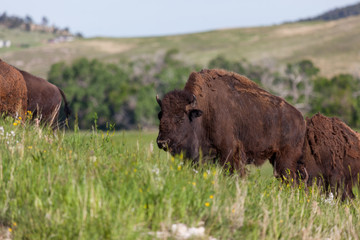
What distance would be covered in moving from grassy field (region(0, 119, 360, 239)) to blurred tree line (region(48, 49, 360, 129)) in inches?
2458

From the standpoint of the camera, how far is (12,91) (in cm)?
1071

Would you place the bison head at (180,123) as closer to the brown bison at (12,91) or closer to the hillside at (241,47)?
the brown bison at (12,91)

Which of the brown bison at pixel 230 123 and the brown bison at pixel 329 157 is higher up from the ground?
the brown bison at pixel 230 123

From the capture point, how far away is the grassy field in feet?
15.3

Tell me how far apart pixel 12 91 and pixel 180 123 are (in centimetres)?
413

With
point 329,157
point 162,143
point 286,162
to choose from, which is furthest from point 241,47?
point 162,143

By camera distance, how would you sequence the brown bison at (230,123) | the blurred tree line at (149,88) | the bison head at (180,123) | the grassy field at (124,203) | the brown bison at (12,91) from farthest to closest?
the blurred tree line at (149,88) < the brown bison at (12,91) < the brown bison at (230,123) < the bison head at (180,123) < the grassy field at (124,203)

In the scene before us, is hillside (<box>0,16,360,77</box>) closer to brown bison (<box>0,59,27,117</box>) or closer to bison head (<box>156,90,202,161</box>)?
brown bison (<box>0,59,27,117</box>)

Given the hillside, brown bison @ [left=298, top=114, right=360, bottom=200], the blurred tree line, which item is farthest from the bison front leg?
the hillside

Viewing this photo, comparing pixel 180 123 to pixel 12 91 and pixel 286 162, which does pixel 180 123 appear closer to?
pixel 286 162

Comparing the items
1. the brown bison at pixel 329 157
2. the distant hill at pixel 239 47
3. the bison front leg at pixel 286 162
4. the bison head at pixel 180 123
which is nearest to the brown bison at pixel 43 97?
the bison head at pixel 180 123

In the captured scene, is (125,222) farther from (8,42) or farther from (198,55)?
(8,42)

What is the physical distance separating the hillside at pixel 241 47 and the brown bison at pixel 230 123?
382 feet

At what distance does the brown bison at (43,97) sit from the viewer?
11531 millimetres
